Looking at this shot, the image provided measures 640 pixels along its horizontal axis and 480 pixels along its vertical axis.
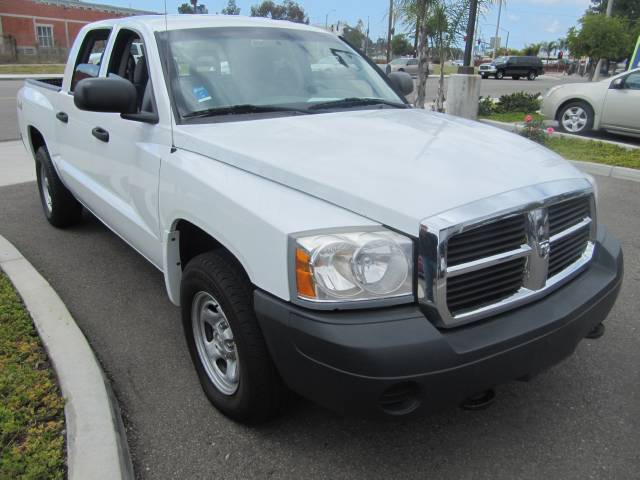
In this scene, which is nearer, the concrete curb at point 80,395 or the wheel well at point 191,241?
the concrete curb at point 80,395

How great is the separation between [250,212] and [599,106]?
9.93 meters

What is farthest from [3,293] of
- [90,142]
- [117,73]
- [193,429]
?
[193,429]

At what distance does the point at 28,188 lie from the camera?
6910mm

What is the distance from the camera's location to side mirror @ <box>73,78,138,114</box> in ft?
9.43

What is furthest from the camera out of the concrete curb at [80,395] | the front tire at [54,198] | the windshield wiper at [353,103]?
the front tire at [54,198]

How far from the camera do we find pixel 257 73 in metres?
3.31

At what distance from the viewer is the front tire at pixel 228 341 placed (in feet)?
7.59

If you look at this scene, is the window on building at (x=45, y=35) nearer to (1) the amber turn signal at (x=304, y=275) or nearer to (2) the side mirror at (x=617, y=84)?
(2) the side mirror at (x=617, y=84)

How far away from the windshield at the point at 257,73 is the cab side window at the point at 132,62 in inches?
13.4

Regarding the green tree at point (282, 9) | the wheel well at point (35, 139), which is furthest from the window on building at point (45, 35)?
the wheel well at point (35, 139)

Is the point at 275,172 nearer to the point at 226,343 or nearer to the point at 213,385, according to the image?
the point at 226,343

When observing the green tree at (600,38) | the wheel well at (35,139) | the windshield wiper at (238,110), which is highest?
the green tree at (600,38)

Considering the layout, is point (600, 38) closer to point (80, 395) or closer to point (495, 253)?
point (495, 253)

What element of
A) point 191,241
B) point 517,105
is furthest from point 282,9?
point 191,241
